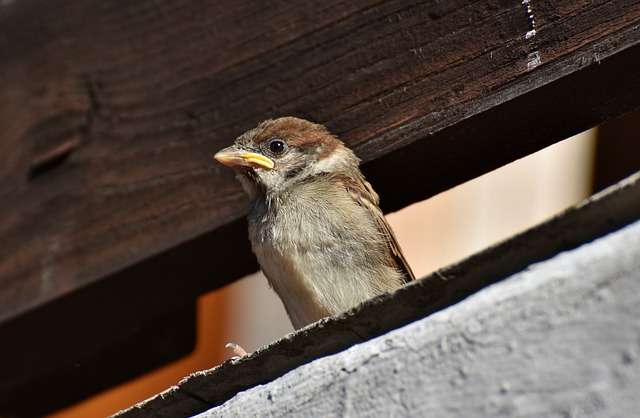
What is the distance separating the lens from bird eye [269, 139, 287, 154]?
3.14 m

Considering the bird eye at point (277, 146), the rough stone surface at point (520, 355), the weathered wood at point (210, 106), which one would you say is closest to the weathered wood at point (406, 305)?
the rough stone surface at point (520, 355)

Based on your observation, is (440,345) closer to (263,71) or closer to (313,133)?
(263,71)

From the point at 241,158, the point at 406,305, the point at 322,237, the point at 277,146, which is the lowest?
the point at 406,305

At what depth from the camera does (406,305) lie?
1.49 metres

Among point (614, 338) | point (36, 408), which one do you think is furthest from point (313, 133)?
point (614, 338)

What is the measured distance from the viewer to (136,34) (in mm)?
2592

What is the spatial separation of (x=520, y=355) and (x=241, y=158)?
1545 millimetres

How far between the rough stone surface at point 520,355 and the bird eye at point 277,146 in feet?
5.61

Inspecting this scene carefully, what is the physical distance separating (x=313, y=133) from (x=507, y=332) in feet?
5.04

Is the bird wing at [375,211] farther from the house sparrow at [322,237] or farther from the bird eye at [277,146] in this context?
the bird eye at [277,146]

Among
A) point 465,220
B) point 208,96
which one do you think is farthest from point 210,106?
point 465,220

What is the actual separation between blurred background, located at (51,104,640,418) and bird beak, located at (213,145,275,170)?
65.7 inches

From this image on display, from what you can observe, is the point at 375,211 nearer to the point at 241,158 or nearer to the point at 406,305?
the point at 241,158

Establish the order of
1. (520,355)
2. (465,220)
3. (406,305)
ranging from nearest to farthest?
(520,355) → (406,305) → (465,220)
